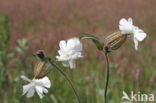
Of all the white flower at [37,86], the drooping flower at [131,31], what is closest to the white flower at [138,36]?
the drooping flower at [131,31]

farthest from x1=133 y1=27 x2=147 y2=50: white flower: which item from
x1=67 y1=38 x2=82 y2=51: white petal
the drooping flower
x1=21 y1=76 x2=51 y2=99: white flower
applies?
x1=21 y1=76 x2=51 y2=99: white flower

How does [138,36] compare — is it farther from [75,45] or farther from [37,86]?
[37,86]

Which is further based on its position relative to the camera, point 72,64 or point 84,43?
point 84,43

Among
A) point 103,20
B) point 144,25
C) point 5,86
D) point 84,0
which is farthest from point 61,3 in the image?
point 5,86

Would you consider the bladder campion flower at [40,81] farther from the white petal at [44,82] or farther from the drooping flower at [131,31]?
the drooping flower at [131,31]

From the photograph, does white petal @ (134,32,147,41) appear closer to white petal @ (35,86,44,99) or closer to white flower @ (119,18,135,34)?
white flower @ (119,18,135,34)

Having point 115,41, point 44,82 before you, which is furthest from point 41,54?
point 115,41

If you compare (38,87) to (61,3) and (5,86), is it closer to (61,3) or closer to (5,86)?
(5,86)
